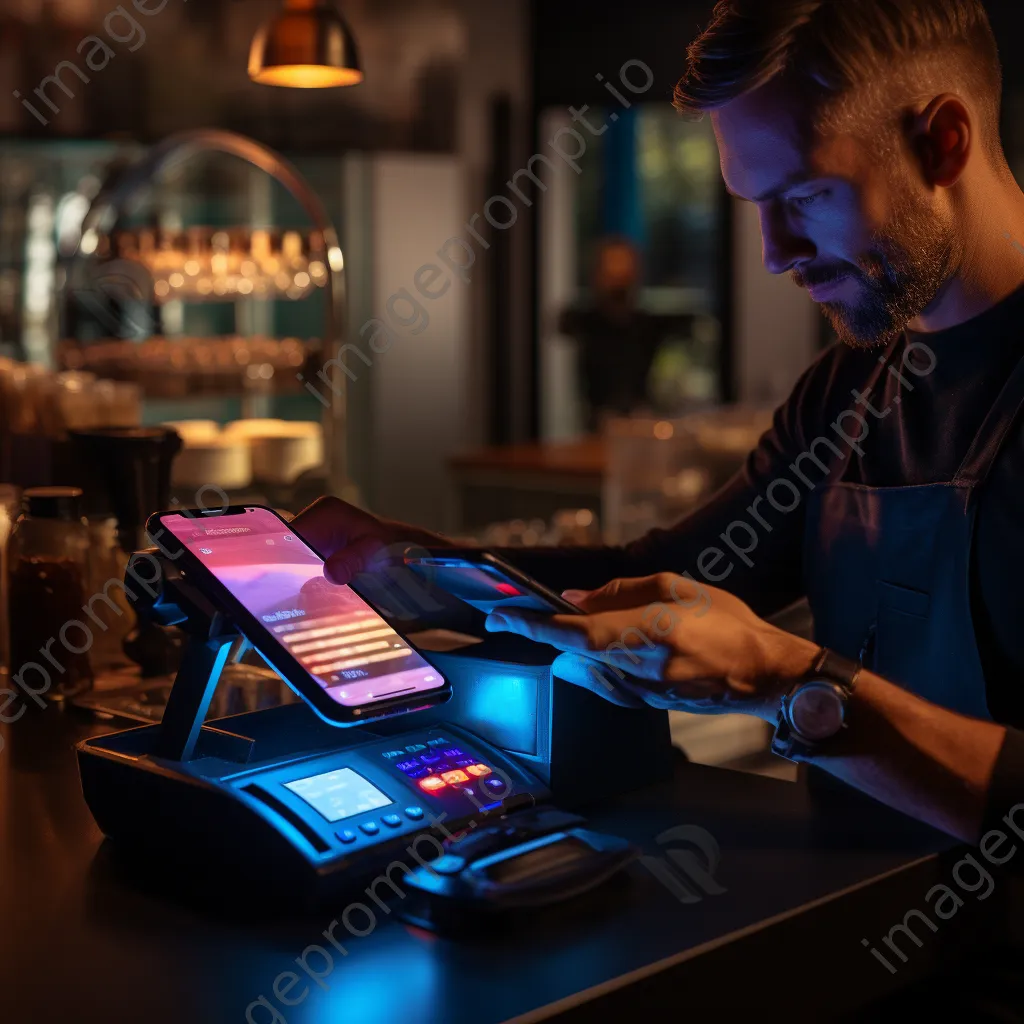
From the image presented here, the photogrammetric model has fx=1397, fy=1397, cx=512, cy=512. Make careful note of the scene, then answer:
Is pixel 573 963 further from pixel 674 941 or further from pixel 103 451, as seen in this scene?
pixel 103 451

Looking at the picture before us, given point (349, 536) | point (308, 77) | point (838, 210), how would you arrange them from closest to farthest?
point (349, 536), point (838, 210), point (308, 77)

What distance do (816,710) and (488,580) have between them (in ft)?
1.04

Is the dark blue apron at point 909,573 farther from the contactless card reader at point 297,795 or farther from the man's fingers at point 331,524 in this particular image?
the man's fingers at point 331,524

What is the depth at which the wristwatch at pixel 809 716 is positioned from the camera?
1188 millimetres

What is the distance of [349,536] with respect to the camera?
129 centimetres

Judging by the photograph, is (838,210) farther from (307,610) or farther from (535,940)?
(535,940)

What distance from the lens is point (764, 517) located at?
1787 mm

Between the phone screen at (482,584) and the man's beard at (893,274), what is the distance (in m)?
0.56

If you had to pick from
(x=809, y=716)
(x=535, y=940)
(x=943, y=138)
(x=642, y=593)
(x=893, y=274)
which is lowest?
(x=535, y=940)

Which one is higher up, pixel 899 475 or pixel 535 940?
pixel 899 475

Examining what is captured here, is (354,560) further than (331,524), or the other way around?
(331,524)

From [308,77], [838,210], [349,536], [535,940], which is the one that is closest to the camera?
[535,940]

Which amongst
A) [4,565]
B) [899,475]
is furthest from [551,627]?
[4,565]

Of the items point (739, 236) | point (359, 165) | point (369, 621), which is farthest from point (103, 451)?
point (739, 236)
